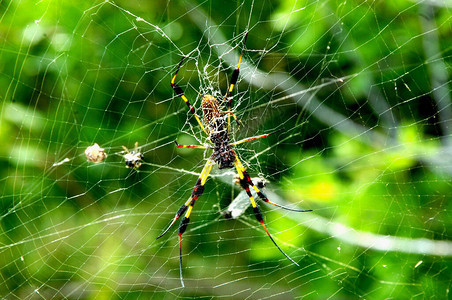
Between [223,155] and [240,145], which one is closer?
[223,155]

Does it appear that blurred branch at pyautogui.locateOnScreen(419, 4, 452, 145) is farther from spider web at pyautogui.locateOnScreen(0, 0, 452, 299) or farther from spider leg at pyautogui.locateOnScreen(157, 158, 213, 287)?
spider leg at pyautogui.locateOnScreen(157, 158, 213, 287)

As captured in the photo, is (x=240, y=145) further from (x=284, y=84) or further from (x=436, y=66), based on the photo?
(x=436, y=66)

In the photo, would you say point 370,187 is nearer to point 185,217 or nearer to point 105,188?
point 185,217

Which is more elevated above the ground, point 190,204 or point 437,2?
point 437,2

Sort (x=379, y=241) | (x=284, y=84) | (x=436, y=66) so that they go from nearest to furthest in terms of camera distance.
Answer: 1. (x=379, y=241)
2. (x=436, y=66)
3. (x=284, y=84)

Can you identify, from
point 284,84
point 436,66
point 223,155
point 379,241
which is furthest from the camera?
point 284,84

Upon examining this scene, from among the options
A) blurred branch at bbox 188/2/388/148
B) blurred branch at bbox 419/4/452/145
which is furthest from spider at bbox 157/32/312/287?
blurred branch at bbox 419/4/452/145

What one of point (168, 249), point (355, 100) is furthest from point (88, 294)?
point (355, 100)

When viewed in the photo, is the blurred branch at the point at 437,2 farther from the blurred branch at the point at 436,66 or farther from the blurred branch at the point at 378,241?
the blurred branch at the point at 378,241

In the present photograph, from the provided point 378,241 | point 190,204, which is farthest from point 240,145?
point 378,241

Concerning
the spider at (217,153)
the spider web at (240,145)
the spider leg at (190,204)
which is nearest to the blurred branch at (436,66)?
the spider web at (240,145)
